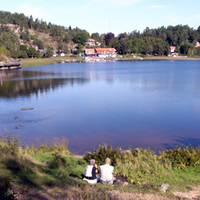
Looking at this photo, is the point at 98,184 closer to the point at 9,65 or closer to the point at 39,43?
the point at 9,65

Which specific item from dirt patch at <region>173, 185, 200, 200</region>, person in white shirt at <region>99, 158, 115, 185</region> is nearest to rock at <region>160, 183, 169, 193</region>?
dirt patch at <region>173, 185, 200, 200</region>

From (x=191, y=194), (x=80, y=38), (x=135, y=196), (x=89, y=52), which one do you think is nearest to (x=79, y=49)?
(x=89, y=52)

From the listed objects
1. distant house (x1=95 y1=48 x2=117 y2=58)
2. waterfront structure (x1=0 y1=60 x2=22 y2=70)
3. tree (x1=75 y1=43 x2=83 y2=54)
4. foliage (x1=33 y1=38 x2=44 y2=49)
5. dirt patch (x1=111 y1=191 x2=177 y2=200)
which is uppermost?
foliage (x1=33 y1=38 x2=44 y2=49)

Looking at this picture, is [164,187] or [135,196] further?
[164,187]

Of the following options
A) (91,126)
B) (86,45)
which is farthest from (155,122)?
(86,45)

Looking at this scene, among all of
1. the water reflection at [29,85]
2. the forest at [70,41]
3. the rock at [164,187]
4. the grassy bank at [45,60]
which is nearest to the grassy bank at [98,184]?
the rock at [164,187]

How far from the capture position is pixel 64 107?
25.1 metres

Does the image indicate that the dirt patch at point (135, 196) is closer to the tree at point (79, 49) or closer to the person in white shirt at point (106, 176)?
the person in white shirt at point (106, 176)

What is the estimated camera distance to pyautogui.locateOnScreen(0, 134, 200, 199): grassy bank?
6840 millimetres

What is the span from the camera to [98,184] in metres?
7.92

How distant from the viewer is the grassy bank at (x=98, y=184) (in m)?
6.84

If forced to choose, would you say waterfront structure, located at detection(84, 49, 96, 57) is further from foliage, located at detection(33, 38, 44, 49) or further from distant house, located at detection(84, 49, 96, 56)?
foliage, located at detection(33, 38, 44, 49)

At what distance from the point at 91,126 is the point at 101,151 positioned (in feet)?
24.8

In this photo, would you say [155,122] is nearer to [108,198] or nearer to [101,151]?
[101,151]
